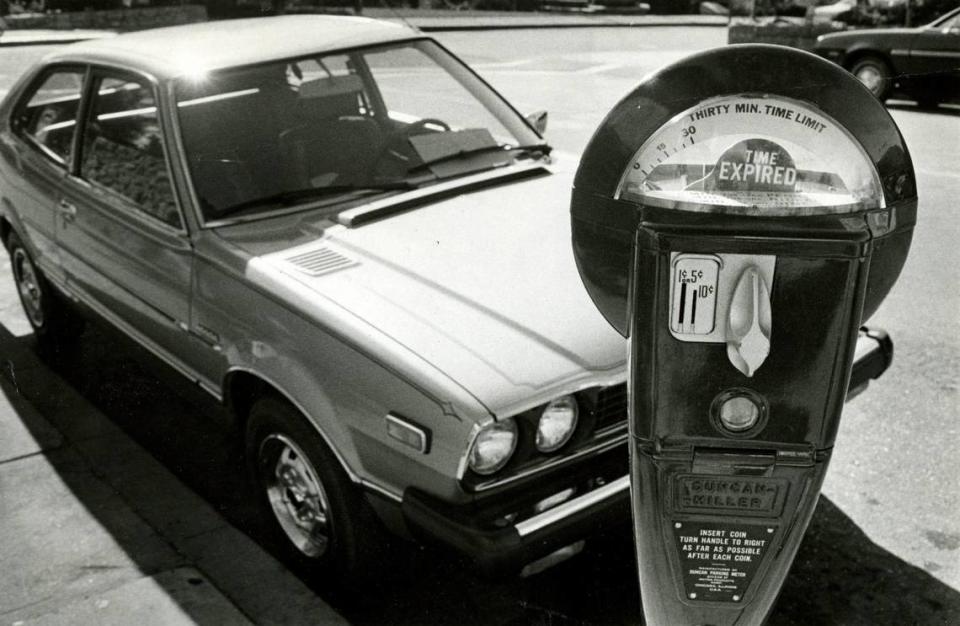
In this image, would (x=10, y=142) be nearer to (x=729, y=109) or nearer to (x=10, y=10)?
(x=729, y=109)

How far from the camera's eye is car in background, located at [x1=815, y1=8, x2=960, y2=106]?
996cm

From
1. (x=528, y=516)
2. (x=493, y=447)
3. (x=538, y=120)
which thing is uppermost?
(x=538, y=120)

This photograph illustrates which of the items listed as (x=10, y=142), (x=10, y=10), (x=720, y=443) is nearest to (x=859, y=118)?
(x=720, y=443)

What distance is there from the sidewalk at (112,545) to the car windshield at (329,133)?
957mm

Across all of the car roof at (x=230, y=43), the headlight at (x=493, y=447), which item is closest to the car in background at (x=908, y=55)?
the car roof at (x=230, y=43)

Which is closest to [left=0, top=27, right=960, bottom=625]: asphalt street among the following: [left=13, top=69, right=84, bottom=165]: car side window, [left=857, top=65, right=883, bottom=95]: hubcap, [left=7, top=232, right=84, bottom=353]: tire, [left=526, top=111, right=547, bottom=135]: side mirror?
[left=7, top=232, right=84, bottom=353]: tire

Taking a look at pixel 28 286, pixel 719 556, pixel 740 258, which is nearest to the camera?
pixel 740 258

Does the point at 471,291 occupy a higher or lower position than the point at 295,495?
higher

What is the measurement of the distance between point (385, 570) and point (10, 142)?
2.74 m

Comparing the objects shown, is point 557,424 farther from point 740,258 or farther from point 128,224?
point 128,224

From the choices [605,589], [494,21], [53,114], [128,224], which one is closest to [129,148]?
[128,224]

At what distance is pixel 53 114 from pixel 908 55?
29.1 feet

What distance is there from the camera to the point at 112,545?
3066 mm

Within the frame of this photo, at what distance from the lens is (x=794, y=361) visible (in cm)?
162
